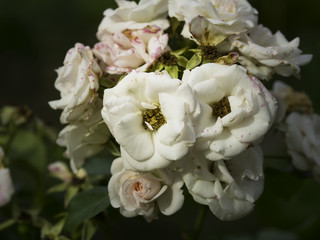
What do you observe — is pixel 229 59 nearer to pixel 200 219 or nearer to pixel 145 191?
pixel 145 191

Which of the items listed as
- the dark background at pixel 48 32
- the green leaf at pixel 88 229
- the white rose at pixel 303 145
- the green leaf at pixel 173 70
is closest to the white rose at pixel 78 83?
the green leaf at pixel 173 70

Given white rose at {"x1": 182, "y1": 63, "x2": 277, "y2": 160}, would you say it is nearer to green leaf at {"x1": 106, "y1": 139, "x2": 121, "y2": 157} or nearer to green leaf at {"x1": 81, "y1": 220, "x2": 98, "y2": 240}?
green leaf at {"x1": 106, "y1": 139, "x2": 121, "y2": 157}

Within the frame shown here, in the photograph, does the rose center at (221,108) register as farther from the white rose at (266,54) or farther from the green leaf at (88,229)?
the green leaf at (88,229)

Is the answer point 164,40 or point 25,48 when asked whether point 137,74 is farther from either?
point 25,48

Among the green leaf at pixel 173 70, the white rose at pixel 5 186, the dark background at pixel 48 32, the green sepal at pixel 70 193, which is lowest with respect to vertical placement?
the dark background at pixel 48 32

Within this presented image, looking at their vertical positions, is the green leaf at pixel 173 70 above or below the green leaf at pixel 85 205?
above

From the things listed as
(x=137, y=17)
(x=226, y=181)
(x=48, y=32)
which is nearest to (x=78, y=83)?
(x=137, y=17)

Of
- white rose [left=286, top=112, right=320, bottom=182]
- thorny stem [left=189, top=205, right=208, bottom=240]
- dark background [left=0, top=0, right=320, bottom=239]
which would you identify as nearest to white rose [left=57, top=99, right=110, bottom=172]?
thorny stem [left=189, top=205, right=208, bottom=240]

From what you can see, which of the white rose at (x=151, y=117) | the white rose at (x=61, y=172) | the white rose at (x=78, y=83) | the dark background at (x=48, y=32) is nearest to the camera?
the white rose at (x=151, y=117)
